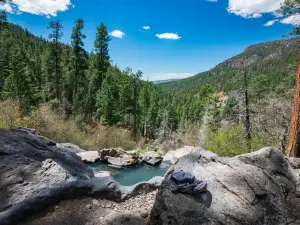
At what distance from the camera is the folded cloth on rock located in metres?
2.95

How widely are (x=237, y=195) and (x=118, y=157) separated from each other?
974 cm

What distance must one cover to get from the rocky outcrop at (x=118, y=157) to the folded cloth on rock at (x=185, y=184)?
30.1ft

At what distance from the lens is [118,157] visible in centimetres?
1229

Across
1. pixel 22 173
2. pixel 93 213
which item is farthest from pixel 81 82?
pixel 93 213

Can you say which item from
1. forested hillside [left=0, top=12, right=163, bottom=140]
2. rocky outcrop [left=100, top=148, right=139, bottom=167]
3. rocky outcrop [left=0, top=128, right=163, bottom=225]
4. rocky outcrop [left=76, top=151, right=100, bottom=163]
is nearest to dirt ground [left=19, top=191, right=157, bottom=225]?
rocky outcrop [left=0, top=128, right=163, bottom=225]

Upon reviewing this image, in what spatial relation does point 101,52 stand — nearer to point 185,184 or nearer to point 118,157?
point 118,157

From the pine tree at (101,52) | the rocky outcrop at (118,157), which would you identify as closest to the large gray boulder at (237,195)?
the rocky outcrop at (118,157)

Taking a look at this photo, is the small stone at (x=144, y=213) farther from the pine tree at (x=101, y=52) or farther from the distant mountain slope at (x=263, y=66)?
the pine tree at (x=101, y=52)

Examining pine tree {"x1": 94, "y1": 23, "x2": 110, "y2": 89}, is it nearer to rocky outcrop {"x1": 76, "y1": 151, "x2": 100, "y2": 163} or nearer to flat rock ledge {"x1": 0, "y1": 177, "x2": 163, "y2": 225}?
rocky outcrop {"x1": 76, "y1": 151, "x2": 100, "y2": 163}

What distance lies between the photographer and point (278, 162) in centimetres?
414

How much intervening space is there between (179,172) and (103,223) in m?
1.42

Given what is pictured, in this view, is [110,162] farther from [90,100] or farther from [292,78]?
[90,100]

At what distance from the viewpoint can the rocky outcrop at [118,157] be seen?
11913mm

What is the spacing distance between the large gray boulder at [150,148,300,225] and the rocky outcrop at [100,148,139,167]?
27.7 feet
